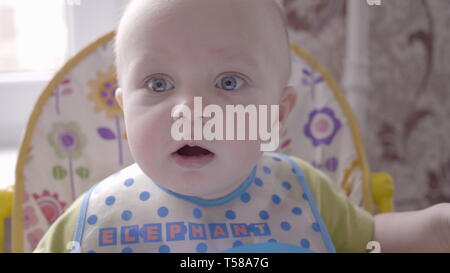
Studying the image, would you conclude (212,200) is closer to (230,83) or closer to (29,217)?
(230,83)

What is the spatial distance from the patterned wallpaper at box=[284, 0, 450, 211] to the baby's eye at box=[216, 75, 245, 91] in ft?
1.02

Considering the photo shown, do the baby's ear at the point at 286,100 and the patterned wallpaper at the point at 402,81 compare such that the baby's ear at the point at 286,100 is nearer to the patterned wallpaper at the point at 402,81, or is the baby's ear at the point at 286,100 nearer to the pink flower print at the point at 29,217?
the patterned wallpaper at the point at 402,81

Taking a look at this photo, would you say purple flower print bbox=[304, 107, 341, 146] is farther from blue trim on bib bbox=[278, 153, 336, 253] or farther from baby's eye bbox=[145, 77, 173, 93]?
baby's eye bbox=[145, 77, 173, 93]

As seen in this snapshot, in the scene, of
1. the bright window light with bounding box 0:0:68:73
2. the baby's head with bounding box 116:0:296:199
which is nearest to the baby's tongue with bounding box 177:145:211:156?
the baby's head with bounding box 116:0:296:199

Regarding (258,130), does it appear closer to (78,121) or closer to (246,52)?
(246,52)

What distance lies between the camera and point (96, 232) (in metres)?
0.56

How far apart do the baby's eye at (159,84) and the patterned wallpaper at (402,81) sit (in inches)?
14.5

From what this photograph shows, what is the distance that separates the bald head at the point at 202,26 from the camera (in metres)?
0.47

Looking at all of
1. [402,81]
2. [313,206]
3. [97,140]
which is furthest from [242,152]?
[402,81]

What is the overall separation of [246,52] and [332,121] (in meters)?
0.34

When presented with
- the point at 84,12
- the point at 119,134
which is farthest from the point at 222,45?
the point at 119,134

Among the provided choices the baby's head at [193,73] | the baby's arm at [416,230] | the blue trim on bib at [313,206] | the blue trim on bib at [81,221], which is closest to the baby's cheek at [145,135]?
the baby's head at [193,73]

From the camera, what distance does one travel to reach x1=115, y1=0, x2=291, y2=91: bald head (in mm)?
473

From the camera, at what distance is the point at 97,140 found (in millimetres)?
750
